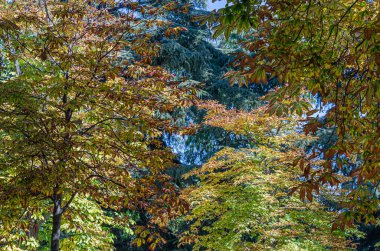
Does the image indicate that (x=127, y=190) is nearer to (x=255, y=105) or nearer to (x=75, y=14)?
(x=75, y=14)

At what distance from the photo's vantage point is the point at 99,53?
13.1 ft

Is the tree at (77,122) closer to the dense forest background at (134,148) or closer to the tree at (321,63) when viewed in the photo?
the dense forest background at (134,148)

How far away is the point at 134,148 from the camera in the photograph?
3881 millimetres

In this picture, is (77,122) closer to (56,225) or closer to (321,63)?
(56,225)

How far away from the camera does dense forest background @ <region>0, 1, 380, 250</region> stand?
3438 millimetres

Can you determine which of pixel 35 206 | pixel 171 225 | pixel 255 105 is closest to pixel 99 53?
pixel 35 206

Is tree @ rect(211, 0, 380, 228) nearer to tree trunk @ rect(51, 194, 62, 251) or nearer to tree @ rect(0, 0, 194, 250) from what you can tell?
tree @ rect(0, 0, 194, 250)

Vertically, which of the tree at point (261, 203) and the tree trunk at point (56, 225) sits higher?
the tree at point (261, 203)

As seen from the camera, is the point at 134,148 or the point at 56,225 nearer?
the point at 134,148

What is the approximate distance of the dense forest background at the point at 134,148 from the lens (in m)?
3.44

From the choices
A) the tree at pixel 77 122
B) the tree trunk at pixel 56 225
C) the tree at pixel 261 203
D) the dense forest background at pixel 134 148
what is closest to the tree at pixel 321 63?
the dense forest background at pixel 134 148

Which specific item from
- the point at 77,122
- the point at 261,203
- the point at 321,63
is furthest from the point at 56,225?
the point at 261,203

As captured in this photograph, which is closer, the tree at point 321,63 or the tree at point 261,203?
the tree at point 321,63

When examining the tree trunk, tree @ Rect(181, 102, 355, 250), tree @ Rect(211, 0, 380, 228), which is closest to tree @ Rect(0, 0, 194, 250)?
the tree trunk
